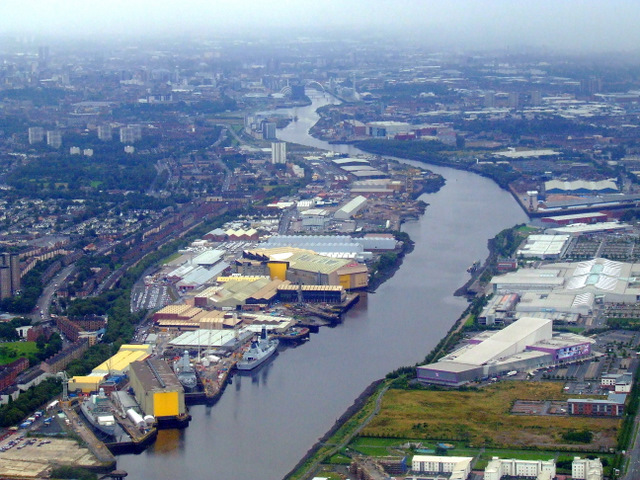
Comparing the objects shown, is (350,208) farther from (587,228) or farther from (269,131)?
(269,131)

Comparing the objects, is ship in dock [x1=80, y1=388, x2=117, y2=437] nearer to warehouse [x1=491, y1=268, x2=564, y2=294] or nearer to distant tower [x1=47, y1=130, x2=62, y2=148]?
warehouse [x1=491, y1=268, x2=564, y2=294]

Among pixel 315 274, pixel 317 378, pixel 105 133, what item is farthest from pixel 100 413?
pixel 105 133

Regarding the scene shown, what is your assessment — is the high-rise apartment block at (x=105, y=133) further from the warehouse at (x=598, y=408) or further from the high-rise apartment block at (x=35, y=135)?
the warehouse at (x=598, y=408)

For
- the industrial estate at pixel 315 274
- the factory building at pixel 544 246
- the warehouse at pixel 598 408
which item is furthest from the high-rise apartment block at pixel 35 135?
the warehouse at pixel 598 408

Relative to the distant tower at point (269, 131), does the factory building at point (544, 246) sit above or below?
above

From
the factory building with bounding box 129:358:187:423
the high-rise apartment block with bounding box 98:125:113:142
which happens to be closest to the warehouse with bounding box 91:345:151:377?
the factory building with bounding box 129:358:187:423

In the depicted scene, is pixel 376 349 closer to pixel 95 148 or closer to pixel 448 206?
pixel 448 206

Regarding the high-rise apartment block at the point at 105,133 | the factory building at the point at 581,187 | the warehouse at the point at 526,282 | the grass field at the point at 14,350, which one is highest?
the warehouse at the point at 526,282
